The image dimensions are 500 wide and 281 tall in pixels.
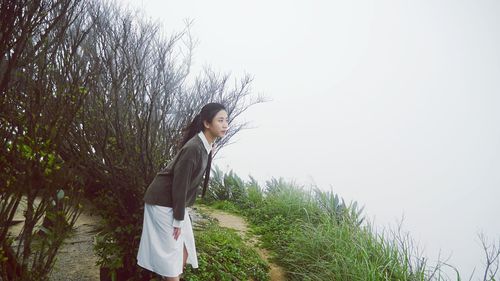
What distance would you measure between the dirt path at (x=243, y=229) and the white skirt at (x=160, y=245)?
7.09 ft

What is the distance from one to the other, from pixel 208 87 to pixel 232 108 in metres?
0.81

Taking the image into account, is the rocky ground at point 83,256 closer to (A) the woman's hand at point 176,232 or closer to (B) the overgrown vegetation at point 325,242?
(B) the overgrown vegetation at point 325,242

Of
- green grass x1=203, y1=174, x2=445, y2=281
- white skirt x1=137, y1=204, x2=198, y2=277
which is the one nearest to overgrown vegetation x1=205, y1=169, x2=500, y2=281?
green grass x1=203, y1=174, x2=445, y2=281

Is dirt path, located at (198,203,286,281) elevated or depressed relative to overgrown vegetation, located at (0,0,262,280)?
depressed

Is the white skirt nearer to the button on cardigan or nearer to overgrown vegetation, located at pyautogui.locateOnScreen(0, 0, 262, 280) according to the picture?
the button on cardigan

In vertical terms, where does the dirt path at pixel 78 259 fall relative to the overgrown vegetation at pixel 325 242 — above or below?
below

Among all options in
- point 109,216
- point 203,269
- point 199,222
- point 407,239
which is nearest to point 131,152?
point 109,216

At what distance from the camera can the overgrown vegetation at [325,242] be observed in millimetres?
3797

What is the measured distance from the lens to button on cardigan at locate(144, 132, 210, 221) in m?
2.51

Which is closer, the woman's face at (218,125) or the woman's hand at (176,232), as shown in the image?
the woman's hand at (176,232)

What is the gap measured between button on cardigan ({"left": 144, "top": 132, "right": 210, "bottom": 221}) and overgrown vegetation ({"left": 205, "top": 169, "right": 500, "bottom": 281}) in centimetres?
215

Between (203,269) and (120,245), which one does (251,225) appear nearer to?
(203,269)

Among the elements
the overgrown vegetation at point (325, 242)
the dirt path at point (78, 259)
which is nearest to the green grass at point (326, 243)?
the overgrown vegetation at point (325, 242)

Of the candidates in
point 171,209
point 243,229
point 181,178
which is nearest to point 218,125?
point 181,178
